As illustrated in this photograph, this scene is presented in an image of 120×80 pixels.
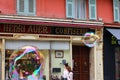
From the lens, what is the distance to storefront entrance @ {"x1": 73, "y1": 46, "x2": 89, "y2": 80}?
19.5m

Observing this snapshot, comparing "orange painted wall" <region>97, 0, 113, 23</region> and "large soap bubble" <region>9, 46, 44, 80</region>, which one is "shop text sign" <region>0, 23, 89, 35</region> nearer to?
"large soap bubble" <region>9, 46, 44, 80</region>

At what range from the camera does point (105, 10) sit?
2014 centimetres

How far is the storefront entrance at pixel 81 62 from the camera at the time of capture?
64.0 feet

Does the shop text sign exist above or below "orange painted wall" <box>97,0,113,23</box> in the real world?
below

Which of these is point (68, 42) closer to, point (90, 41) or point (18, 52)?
point (90, 41)

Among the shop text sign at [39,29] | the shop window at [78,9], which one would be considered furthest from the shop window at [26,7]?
the shop window at [78,9]

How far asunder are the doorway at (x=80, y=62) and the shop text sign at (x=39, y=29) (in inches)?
44.5

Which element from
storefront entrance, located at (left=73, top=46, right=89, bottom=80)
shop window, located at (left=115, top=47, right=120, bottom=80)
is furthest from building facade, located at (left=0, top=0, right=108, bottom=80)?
shop window, located at (left=115, top=47, right=120, bottom=80)

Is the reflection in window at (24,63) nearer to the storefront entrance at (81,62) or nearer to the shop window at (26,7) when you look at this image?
the shop window at (26,7)

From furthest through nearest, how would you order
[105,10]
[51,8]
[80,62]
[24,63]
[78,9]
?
[105,10] < [80,62] < [78,9] < [51,8] < [24,63]

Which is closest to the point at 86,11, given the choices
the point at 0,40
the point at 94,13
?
the point at 94,13

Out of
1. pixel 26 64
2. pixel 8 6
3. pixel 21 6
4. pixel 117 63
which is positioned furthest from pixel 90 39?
pixel 8 6

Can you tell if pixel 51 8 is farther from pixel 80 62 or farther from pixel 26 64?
pixel 80 62

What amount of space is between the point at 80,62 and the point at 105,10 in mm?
3172
